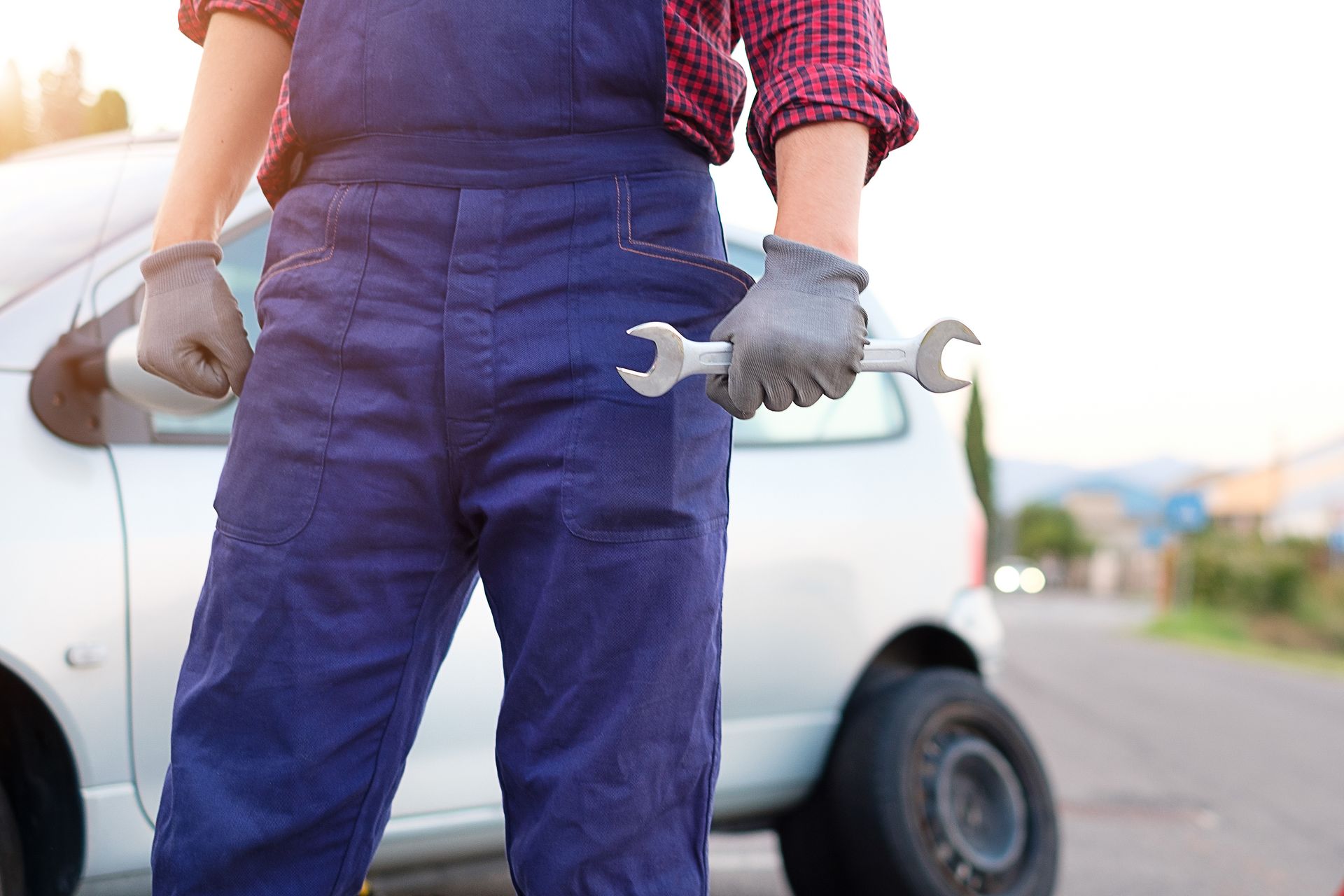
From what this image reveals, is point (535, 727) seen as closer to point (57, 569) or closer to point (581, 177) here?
point (581, 177)

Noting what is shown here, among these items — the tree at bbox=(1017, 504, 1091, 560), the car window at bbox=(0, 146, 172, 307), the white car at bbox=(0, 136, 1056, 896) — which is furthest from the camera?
the tree at bbox=(1017, 504, 1091, 560)

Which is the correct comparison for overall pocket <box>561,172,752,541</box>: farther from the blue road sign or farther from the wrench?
the blue road sign

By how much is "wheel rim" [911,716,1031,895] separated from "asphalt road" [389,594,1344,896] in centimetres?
78

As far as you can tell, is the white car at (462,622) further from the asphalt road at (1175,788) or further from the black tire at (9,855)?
the asphalt road at (1175,788)

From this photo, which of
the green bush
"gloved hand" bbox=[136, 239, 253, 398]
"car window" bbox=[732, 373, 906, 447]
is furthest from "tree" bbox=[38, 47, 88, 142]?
the green bush

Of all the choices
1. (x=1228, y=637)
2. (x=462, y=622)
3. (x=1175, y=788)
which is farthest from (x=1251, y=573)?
(x=462, y=622)

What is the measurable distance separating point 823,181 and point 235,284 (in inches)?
59.4

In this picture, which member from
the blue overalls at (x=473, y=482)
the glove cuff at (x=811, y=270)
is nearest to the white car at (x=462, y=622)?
the blue overalls at (x=473, y=482)

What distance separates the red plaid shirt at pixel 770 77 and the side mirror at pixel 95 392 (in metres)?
0.76

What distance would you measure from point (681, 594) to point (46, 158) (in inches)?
81.5

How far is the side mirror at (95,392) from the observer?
1959 millimetres

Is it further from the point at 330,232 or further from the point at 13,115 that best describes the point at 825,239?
the point at 13,115

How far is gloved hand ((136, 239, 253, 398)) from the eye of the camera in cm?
131

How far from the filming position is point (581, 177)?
118 centimetres
